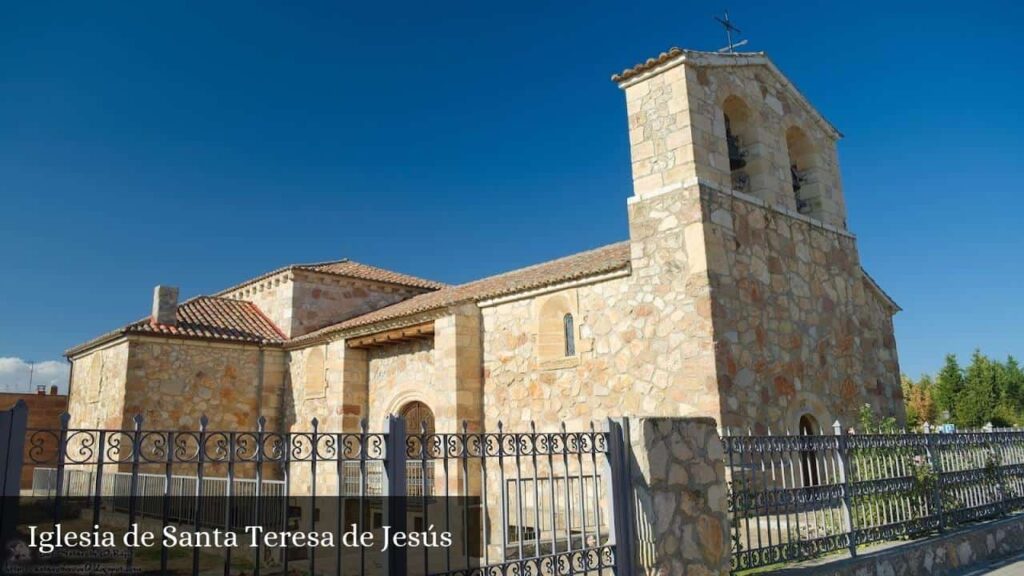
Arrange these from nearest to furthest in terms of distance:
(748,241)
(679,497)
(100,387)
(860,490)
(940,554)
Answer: (679,497)
(860,490)
(940,554)
(748,241)
(100,387)

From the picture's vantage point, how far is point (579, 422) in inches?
489

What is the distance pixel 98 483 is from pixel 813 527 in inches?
276

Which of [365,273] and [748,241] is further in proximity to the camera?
[365,273]

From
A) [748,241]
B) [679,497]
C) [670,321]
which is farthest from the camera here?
[748,241]

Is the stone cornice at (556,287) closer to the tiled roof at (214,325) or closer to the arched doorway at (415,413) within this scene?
the arched doorway at (415,413)

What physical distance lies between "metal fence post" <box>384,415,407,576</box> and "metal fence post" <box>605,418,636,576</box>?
1856 millimetres

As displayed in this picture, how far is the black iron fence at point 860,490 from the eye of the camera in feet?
21.9

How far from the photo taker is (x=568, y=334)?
13086 mm

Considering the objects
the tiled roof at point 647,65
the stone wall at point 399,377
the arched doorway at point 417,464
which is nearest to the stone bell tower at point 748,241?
the tiled roof at point 647,65

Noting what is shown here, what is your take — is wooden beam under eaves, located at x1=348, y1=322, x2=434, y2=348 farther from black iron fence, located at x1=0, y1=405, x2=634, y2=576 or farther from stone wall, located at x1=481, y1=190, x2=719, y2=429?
black iron fence, located at x1=0, y1=405, x2=634, y2=576

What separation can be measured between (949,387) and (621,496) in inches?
1503

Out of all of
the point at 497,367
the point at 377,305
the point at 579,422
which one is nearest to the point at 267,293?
the point at 377,305

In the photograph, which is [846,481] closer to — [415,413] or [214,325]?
[415,413]

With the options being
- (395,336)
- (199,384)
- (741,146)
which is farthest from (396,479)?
(199,384)
